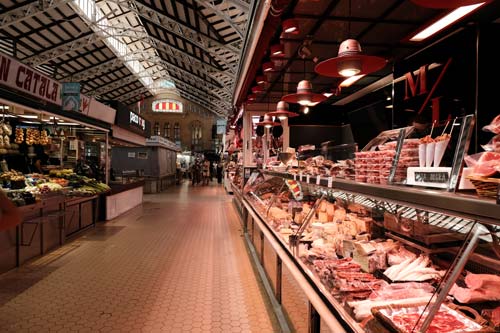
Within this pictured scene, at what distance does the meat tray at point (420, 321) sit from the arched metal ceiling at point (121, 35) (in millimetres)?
8037

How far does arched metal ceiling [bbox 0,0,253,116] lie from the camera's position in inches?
565

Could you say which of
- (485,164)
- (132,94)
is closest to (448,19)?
(485,164)

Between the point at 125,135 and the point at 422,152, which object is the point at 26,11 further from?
the point at 422,152

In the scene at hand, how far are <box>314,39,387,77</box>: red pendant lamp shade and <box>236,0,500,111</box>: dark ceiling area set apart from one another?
65 cm

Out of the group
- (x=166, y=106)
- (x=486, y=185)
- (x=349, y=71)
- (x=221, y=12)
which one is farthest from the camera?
(x=166, y=106)

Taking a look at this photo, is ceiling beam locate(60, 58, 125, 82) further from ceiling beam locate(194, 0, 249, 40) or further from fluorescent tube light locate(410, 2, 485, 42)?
fluorescent tube light locate(410, 2, 485, 42)

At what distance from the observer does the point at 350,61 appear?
2865 millimetres

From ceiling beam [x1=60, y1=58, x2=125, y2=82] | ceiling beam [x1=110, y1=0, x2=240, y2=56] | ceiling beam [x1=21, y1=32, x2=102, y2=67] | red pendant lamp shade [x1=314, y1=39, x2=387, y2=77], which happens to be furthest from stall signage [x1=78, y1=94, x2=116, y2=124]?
ceiling beam [x1=60, y1=58, x2=125, y2=82]

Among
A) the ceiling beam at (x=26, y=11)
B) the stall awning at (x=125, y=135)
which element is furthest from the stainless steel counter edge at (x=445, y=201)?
the ceiling beam at (x=26, y=11)

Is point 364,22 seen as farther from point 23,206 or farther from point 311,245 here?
point 23,206

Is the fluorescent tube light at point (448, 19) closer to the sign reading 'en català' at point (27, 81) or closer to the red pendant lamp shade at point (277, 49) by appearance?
the red pendant lamp shade at point (277, 49)

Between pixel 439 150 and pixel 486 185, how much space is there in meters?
0.47

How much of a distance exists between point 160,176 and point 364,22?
47.8 ft

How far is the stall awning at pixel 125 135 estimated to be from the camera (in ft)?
30.5
